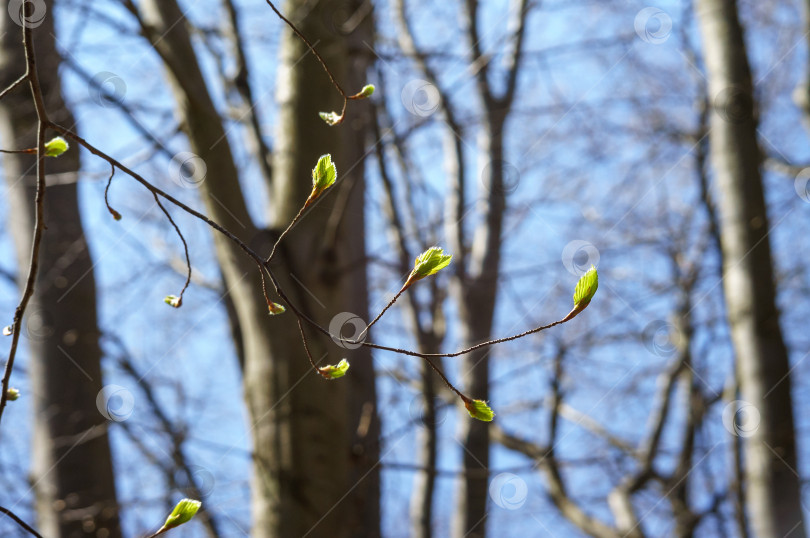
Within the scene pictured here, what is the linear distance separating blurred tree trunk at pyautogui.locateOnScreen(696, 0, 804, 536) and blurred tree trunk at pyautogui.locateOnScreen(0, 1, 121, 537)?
226 cm

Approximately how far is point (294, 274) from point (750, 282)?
60.5 inches

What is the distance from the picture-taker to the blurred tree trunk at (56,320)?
104 inches

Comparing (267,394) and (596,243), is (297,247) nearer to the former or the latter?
(267,394)

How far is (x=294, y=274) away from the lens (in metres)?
2.23

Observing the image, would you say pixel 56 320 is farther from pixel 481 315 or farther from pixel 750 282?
pixel 750 282

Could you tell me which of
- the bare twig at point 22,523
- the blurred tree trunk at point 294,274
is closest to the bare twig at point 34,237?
the bare twig at point 22,523

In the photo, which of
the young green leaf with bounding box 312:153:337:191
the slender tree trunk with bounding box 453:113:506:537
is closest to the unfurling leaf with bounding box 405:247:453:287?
the young green leaf with bounding box 312:153:337:191

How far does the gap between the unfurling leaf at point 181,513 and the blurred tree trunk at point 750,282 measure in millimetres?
1904

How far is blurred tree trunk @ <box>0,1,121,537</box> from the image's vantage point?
263cm

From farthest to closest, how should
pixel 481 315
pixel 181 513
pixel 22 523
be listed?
pixel 481 315 → pixel 181 513 → pixel 22 523

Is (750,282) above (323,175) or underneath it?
underneath

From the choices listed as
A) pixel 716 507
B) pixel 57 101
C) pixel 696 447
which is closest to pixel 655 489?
pixel 696 447

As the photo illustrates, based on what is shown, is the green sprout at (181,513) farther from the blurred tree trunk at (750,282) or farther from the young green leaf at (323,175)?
the blurred tree trunk at (750,282)

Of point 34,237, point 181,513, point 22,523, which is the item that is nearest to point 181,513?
point 181,513
